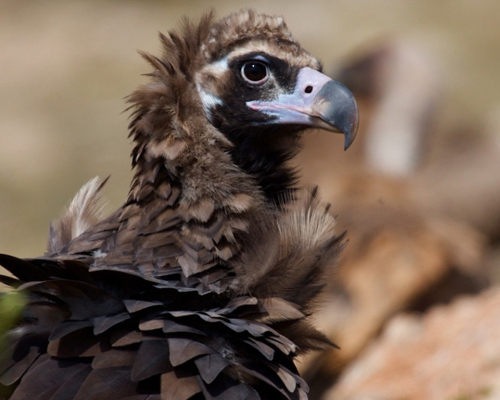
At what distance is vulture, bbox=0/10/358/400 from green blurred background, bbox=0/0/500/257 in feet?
27.2

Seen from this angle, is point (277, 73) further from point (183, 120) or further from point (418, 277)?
point (418, 277)

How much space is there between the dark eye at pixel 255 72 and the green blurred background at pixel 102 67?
8327 millimetres

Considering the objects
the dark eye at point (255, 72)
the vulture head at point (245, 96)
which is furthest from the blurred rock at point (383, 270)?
the dark eye at point (255, 72)

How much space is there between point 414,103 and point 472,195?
4.10ft

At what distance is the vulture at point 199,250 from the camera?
263 cm

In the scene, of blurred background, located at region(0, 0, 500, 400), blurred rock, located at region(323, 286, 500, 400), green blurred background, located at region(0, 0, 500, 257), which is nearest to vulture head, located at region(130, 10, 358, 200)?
blurred background, located at region(0, 0, 500, 400)

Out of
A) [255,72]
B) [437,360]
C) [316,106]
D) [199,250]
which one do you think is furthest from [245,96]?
[437,360]

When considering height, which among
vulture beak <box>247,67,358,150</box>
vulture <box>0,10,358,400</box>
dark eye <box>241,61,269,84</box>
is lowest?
vulture <box>0,10,358,400</box>

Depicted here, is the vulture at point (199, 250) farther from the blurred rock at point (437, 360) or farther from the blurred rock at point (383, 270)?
the blurred rock at point (383, 270)

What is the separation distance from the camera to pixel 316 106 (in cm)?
333

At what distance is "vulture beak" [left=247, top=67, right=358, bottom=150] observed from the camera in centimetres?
329

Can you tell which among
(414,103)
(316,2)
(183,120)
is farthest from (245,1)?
(183,120)

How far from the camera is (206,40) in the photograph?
3.49 m

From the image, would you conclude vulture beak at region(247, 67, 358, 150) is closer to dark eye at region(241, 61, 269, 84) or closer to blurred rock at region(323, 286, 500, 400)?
dark eye at region(241, 61, 269, 84)
